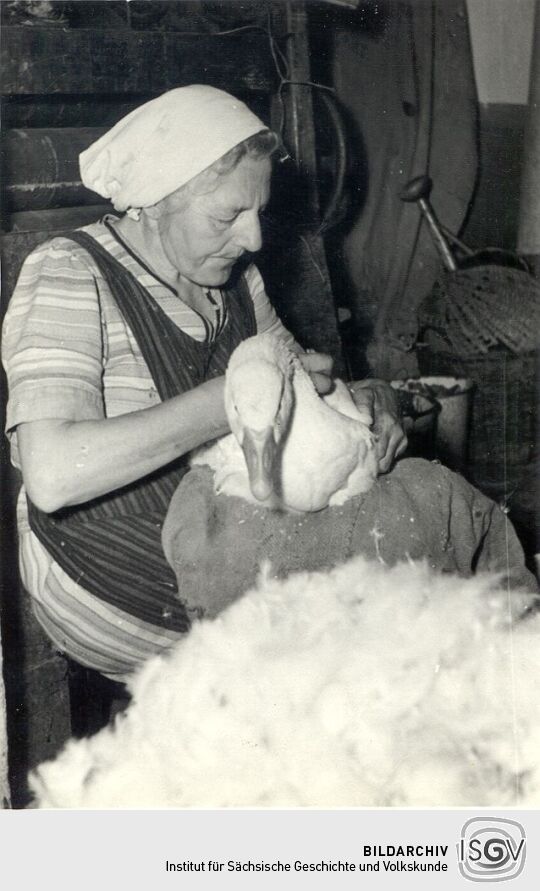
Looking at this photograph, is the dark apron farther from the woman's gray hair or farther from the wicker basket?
the wicker basket

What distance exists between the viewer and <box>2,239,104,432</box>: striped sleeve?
1.12 metres

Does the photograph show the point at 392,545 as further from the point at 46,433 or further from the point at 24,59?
the point at 24,59

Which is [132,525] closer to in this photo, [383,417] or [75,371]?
[75,371]

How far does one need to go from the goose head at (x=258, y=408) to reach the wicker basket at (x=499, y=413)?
1.50 metres

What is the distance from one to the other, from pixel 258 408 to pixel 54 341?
1.04 ft

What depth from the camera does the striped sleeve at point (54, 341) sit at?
3.68 ft

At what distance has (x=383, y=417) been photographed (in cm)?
135

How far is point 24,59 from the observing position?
4.64ft

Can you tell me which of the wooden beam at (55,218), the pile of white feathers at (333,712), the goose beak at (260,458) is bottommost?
the pile of white feathers at (333,712)

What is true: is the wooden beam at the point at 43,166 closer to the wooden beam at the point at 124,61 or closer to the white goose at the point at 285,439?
the wooden beam at the point at 124,61

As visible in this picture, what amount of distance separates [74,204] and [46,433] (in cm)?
61
